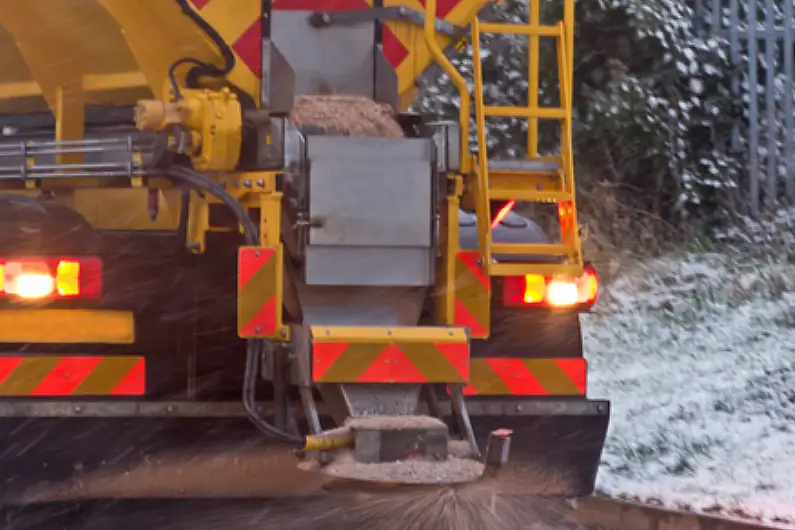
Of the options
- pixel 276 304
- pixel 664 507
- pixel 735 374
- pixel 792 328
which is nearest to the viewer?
pixel 276 304

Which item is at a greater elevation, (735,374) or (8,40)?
(8,40)

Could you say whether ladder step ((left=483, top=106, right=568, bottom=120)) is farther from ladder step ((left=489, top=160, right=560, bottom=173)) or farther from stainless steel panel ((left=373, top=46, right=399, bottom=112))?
stainless steel panel ((left=373, top=46, right=399, bottom=112))

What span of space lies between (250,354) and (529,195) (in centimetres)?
106

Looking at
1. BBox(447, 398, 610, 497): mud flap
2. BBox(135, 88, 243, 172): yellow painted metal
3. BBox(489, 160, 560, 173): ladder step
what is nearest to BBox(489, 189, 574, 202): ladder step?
BBox(489, 160, 560, 173): ladder step

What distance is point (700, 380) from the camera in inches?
313

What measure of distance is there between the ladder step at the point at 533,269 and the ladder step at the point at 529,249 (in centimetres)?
4

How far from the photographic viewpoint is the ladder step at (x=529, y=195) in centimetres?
452

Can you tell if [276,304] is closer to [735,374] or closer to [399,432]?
[399,432]

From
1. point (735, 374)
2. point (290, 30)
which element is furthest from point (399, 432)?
point (735, 374)

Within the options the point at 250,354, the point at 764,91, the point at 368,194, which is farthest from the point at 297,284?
the point at 764,91

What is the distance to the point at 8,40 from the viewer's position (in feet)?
18.7

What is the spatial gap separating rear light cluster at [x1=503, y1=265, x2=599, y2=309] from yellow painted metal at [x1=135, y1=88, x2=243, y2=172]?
1058 mm

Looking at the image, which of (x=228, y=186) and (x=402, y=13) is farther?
(x=402, y=13)

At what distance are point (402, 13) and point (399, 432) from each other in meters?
1.67
